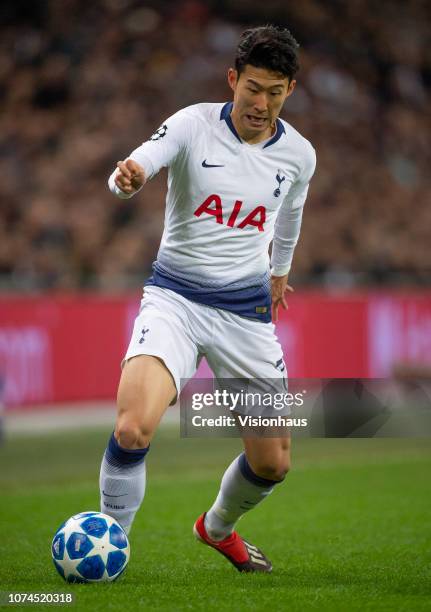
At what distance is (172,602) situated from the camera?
470 cm

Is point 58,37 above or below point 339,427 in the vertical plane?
above

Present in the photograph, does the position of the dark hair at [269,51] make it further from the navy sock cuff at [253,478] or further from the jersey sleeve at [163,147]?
the navy sock cuff at [253,478]

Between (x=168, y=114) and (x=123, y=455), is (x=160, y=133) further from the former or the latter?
(x=168, y=114)

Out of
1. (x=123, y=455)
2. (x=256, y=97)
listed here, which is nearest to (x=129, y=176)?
(x=256, y=97)

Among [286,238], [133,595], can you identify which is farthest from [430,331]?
[133,595]

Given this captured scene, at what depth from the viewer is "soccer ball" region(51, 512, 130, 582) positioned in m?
4.94

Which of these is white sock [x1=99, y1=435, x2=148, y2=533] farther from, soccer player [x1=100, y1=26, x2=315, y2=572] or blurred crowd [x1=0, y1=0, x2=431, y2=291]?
blurred crowd [x1=0, y1=0, x2=431, y2=291]

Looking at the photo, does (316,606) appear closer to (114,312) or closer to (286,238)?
(286,238)

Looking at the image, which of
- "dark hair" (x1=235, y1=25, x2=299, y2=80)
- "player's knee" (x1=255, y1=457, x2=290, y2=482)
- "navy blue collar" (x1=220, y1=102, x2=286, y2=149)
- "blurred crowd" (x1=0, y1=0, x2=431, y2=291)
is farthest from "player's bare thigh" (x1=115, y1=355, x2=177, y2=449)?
"blurred crowd" (x1=0, y1=0, x2=431, y2=291)

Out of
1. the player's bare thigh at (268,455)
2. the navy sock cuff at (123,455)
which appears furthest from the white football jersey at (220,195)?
the navy sock cuff at (123,455)

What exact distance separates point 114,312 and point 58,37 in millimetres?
8237

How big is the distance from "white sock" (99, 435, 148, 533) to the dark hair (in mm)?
1724

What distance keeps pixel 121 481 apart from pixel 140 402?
1.29 ft

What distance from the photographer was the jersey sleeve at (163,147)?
475 cm
